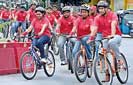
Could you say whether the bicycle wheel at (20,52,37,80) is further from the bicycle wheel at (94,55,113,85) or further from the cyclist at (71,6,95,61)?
the bicycle wheel at (94,55,113,85)

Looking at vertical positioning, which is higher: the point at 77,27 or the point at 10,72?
the point at 77,27

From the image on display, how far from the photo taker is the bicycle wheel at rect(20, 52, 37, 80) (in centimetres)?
1327

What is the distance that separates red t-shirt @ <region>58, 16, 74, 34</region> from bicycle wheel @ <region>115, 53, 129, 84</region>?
130 inches

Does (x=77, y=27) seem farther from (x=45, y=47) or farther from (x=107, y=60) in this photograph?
(x=107, y=60)

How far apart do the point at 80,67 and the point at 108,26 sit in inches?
48.9

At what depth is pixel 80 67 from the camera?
42.1ft

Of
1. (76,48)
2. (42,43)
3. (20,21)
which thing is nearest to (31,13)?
(20,21)

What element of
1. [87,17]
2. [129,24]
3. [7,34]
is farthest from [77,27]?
[129,24]

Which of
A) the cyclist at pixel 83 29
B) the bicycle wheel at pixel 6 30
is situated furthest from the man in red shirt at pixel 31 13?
the cyclist at pixel 83 29

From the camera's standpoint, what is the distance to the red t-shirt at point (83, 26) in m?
14.1

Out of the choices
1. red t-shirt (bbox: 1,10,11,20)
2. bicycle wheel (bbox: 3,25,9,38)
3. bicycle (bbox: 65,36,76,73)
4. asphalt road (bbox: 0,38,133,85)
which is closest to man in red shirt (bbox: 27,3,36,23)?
bicycle wheel (bbox: 3,25,9,38)

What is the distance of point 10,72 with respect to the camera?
14445mm

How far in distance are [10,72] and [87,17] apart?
2485 millimetres

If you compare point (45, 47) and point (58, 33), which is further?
point (58, 33)
